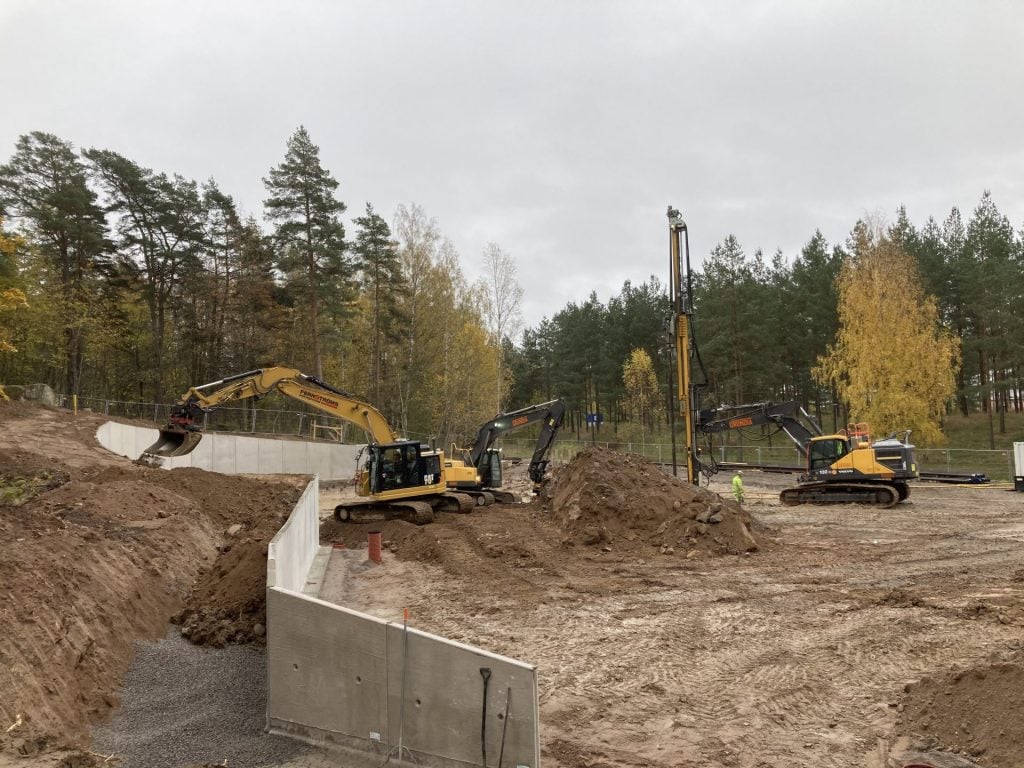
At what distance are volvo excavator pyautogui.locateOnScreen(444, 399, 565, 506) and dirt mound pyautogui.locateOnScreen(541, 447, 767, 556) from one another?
131 inches

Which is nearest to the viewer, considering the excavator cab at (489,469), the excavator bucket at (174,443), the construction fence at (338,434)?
the excavator bucket at (174,443)

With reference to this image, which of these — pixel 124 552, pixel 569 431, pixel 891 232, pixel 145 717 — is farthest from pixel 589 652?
pixel 569 431

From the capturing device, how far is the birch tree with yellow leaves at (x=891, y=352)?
29.4 m

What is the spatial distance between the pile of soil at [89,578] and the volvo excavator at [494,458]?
557cm

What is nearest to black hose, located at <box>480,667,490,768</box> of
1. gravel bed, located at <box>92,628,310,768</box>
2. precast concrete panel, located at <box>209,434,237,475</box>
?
gravel bed, located at <box>92,628,310,768</box>

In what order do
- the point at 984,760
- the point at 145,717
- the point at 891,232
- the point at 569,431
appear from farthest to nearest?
the point at 569,431 → the point at 891,232 → the point at 145,717 → the point at 984,760

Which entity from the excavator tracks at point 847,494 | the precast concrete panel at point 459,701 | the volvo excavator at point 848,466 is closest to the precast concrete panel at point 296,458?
the volvo excavator at point 848,466

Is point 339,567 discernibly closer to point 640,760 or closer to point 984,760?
point 640,760

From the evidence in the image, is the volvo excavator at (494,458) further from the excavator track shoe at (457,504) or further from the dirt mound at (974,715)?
→ the dirt mound at (974,715)

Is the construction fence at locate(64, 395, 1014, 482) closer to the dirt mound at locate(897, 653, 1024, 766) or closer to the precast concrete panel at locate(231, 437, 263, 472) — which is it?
the precast concrete panel at locate(231, 437, 263, 472)

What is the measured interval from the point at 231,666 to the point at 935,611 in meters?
8.85

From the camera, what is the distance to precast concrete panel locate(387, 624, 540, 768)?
4.96 meters

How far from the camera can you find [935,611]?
8.91m

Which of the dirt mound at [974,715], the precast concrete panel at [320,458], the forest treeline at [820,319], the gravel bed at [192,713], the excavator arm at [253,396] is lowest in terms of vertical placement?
the gravel bed at [192,713]
